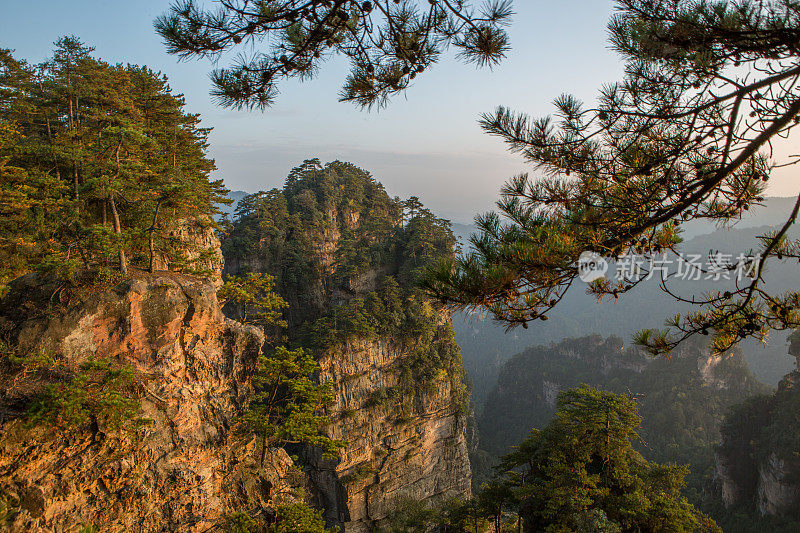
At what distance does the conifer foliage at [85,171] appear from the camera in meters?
7.53

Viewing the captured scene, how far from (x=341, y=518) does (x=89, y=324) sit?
41.2 ft

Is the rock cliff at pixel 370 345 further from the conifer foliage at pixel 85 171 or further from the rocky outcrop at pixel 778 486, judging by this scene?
the rocky outcrop at pixel 778 486

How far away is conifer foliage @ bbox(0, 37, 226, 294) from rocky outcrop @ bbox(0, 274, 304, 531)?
95 cm

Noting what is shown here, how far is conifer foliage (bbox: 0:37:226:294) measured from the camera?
24.7 feet

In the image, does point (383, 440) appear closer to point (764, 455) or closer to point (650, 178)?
point (650, 178)

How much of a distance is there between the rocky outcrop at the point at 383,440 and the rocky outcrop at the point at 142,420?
5.96m

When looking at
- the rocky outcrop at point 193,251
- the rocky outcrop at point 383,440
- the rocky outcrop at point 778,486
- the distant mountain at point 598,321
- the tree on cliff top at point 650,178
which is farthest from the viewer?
the distant mountain at point 598,321

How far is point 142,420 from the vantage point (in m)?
6.73

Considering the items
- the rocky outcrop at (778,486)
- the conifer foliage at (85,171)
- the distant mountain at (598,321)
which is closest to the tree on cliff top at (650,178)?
the conifer foliage at (85,171)

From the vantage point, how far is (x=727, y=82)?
2.13 m

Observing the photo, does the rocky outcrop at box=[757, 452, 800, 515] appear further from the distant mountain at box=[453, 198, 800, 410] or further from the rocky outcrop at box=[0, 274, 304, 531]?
the distant mountain at box=[453, 198, 800, 410]

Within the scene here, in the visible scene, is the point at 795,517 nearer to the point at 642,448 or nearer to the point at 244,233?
the point at 642,448

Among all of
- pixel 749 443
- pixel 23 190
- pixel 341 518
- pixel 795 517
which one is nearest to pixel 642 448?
pixel 749 443

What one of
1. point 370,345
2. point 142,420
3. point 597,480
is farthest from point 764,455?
point 142,420
